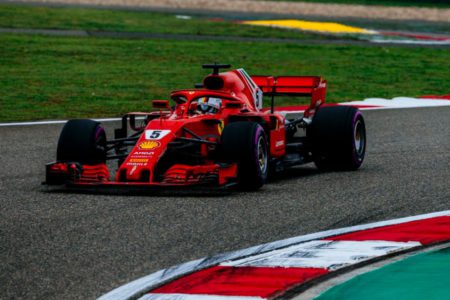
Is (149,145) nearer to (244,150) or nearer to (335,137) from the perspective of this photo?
(244,150)

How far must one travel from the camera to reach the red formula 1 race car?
9.20 metres

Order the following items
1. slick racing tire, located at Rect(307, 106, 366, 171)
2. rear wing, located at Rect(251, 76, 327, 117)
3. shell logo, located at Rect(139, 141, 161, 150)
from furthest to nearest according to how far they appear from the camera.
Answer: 1. rear wing, located at Rect(251, 76, 327, 117)
2. slick racing tire, located at Rect(307, 106, 366, 171)
3. shell logo, located at Rect(139, 141, 161, 150)

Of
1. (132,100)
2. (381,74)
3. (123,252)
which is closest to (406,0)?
(381,74)

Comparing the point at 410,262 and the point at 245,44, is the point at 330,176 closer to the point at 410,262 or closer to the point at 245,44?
the point at 410,262

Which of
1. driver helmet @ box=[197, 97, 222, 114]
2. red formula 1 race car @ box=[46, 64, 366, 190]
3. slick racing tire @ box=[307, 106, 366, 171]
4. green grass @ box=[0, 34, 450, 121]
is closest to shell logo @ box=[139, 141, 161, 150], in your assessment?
red formula 1 race car @ box=[46, 64, 366, 190]

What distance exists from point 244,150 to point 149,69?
43.9ft

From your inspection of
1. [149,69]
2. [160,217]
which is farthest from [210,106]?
[149,69]

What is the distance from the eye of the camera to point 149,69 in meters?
22.4

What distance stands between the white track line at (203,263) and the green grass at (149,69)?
875cm

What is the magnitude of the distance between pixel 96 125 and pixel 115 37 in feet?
62.4

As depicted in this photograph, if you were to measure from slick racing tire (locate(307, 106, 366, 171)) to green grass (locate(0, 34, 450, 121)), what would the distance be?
241 inches

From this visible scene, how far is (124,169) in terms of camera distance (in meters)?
9.22

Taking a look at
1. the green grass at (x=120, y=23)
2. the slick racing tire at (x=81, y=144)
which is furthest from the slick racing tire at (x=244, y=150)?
the green grass at (x=120, y=23)

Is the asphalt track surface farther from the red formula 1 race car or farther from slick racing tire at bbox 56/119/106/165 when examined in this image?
slick racing tire at bbox 56/119/106/165
